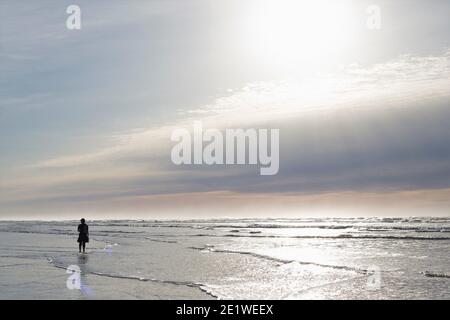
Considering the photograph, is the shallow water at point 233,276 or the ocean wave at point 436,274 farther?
the ocean wave at point 436,274

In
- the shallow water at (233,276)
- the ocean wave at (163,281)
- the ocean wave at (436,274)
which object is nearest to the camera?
the shallow water at (233,276)

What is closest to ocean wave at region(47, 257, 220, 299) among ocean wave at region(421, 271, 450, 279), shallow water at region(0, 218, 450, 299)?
shallow water at region(0, 218, 450, 299)

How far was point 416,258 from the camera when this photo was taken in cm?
2523

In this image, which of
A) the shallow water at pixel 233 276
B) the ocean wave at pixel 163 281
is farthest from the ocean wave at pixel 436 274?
the ocean wave at pixel 163 281

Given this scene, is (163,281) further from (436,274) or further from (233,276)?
(436,274)

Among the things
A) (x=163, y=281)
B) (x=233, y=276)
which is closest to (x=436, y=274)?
(x=233, y=276)

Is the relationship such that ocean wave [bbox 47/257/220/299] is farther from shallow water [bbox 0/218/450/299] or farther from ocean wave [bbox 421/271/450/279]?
ocean wave [bbox 421/271/450/279]

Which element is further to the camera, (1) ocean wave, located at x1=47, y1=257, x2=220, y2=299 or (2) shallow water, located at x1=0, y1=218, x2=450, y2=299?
(1) ocean wave, located at x1=47, y1=257, x2=220, y2=299

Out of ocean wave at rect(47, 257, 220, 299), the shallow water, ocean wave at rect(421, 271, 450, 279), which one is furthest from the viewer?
ocean wave at rect(421, 271, 450, 279)

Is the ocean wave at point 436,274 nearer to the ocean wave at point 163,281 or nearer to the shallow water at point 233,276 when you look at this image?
the shallow water at point 233,276
